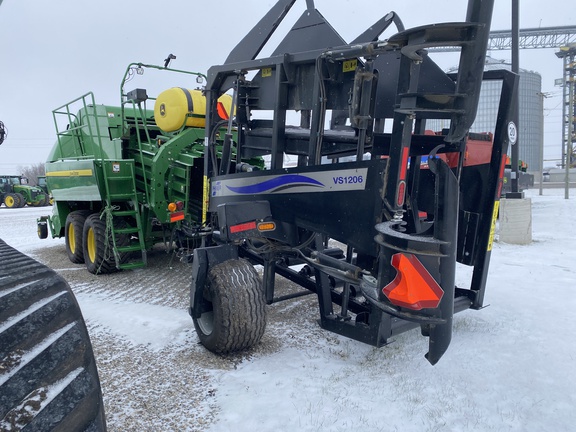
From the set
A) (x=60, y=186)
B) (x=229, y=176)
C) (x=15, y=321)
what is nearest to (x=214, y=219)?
(x=229, y=176)

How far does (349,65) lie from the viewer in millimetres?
3350

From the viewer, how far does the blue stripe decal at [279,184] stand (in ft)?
11.2

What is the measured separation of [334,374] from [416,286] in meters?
1.25

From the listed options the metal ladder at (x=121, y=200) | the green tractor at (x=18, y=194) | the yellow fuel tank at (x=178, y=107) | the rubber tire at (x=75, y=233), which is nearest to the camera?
the yellow fuel tank at (x=178, y=107)

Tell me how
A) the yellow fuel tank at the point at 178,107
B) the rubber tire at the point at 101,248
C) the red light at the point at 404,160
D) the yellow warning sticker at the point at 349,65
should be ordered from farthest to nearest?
the rubber tire at the point at 101,248 < the yellow fuel tank at the point at 178,107 < the yellow warning sticker at the point at 349,65 < the red light at the point at 404,160

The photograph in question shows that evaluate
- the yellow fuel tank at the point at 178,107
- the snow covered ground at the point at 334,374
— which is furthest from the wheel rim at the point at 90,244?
the yellow fuel tank at the point at 178,107

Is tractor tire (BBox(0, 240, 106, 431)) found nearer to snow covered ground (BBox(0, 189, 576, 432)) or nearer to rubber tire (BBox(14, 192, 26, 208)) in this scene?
snow covered ground (BBox(0, 189, 576, 432))

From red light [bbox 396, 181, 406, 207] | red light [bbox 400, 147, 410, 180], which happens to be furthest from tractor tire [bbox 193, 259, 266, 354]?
red light [bbox 400, 147, 410, 180]

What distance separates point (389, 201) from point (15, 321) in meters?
2.18

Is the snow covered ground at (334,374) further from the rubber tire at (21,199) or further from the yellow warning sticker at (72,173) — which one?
the rubber tire at (21,199)

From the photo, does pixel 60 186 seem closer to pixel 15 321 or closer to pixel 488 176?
pixel 488 176

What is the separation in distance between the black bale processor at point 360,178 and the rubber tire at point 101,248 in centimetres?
280

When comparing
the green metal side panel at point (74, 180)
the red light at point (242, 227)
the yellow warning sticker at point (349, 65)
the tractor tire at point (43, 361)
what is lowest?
the green metal side panel at point (74, 180)

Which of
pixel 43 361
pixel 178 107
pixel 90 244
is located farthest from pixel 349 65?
pixel 90 244
